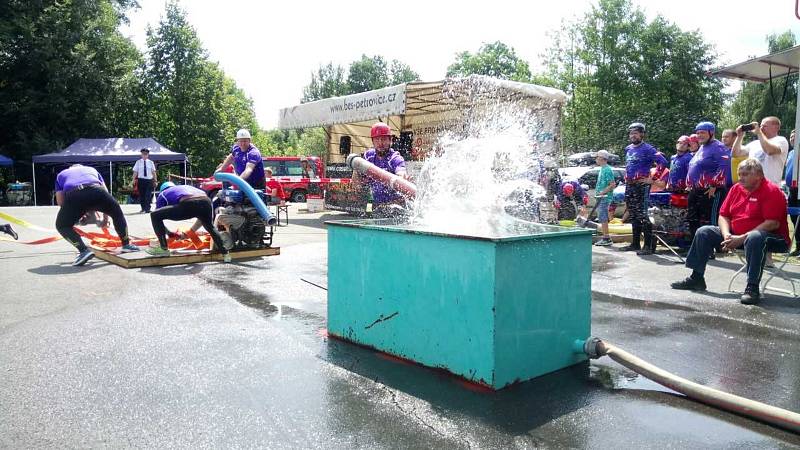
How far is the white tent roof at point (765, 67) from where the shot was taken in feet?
31.5

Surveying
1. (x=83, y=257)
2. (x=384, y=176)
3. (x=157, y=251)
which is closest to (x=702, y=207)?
(x=384, y=176)

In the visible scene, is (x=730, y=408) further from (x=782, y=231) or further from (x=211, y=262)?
(x=211, y=262)

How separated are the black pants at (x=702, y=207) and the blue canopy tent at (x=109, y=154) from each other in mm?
22561

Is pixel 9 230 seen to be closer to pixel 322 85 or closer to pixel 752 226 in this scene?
pixel 752 226

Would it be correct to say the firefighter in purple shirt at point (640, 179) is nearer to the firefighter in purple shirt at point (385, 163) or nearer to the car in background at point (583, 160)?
the firefighter in purple shirt at point (385, 163)

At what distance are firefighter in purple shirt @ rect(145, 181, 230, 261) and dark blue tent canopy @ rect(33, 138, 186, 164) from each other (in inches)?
745

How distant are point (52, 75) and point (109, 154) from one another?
734 cm

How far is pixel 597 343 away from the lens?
159 inches

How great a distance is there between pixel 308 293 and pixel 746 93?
57.7m

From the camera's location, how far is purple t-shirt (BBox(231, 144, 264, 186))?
969 centimetres

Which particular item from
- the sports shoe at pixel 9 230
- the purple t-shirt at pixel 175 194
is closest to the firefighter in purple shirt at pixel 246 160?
the purple t-shirt at pixel 175 194

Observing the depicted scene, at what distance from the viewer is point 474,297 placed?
3.57 m

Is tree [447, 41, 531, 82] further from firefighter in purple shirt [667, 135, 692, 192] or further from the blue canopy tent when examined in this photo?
firefighter in purple shirt [667, 135, 692, 192]

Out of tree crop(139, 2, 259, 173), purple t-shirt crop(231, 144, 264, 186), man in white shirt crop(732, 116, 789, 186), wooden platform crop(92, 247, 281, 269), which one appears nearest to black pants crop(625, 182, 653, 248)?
man in white shirt crop(732, 116, 789, 186)
